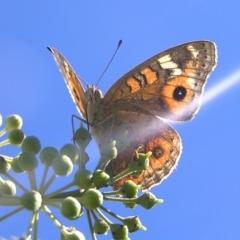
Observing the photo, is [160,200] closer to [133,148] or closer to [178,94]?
[133,148]

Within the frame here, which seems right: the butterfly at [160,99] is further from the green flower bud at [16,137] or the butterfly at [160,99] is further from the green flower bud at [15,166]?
the green flower bud at [15,166]

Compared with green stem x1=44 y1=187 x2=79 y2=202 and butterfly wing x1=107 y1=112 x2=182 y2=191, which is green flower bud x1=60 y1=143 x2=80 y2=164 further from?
butterfly wing x1=107 y1=112 x2=182 y2=191

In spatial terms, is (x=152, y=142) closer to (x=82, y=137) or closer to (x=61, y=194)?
(x=82, y=137)

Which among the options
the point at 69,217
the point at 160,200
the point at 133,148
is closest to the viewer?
the point at 69,217

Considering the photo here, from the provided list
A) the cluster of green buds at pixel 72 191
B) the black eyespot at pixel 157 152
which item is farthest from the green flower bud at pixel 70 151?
the black eyespot at pixel 157 152

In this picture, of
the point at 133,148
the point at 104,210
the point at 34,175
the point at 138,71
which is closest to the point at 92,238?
the point at 104,210
